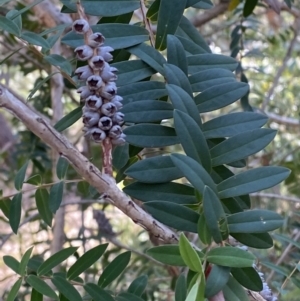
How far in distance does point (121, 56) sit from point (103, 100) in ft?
0.29

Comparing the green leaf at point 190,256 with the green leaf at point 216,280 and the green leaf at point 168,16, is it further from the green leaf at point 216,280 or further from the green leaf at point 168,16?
the green leaf at point 168,16

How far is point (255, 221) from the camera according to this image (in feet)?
0.92

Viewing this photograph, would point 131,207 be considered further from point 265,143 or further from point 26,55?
point 26,55

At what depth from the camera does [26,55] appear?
2.78ft

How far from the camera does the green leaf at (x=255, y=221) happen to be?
0.91ft

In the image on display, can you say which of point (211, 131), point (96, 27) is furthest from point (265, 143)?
point (96, 27)

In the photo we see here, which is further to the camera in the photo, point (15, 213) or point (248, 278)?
point (15, 213)

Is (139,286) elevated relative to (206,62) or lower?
lower

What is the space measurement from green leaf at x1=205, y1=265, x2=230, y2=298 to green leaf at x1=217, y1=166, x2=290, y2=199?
5 centimetres

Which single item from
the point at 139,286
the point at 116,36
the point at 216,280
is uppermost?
the point at 116,36

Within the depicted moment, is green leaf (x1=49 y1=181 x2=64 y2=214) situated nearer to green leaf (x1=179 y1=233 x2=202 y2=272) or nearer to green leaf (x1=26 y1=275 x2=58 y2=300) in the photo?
green leaf (x1=26 y1=275 x2=58 y2=300)

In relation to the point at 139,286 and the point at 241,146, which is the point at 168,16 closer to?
the point at 241,146

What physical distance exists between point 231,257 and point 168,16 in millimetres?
178

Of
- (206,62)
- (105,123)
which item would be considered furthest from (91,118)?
(206,62)
